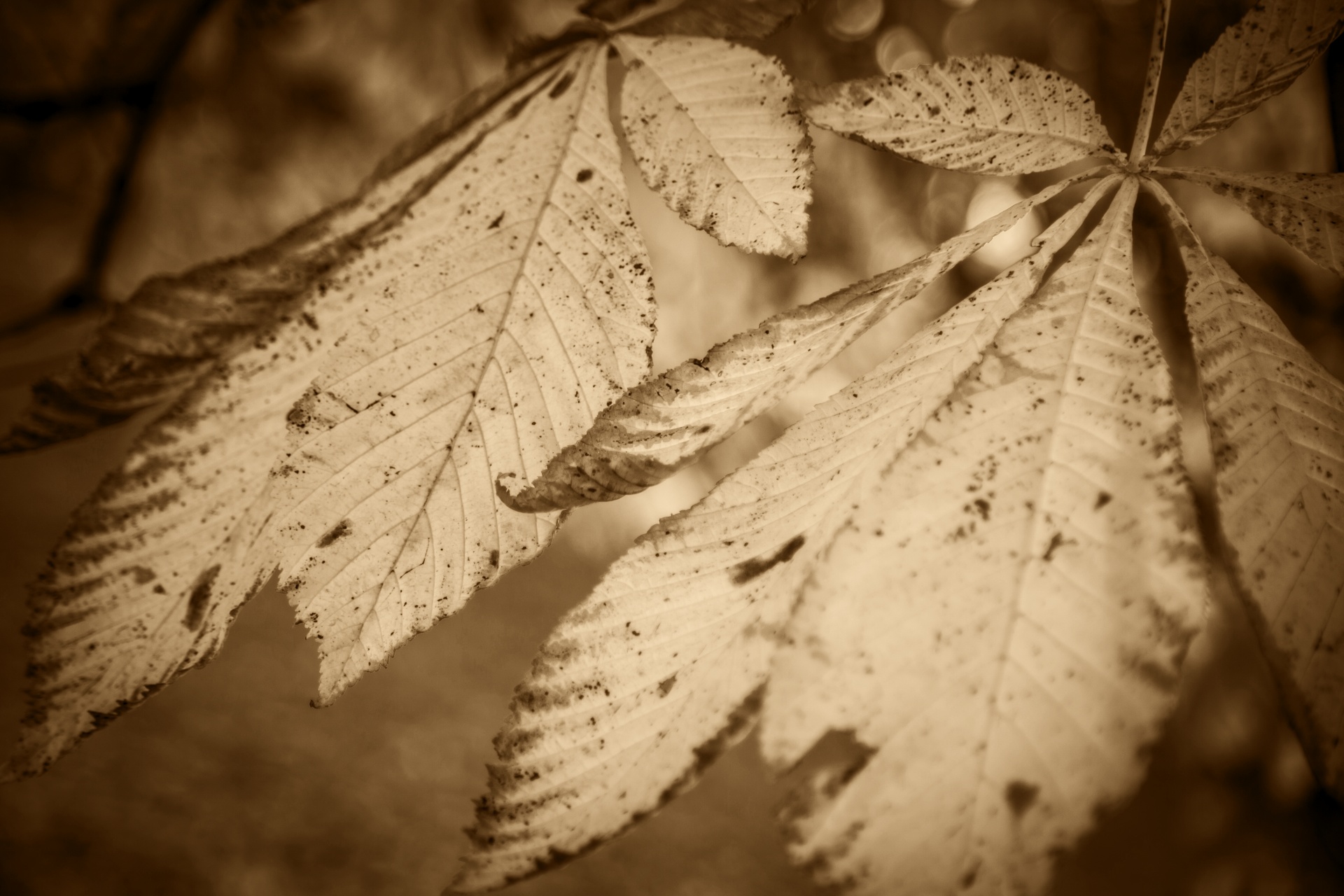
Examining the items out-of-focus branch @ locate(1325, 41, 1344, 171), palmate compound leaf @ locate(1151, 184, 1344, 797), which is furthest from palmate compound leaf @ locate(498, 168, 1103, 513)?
out-of-focus branch @ locate(1325, 41, 1344, 171)

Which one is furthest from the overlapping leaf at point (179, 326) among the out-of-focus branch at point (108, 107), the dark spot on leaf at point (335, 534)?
the out-of-focus branch at point (108, 107)

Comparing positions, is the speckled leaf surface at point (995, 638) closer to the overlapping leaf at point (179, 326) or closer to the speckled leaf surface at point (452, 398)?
the speckled leaf surface at point (452, 398)

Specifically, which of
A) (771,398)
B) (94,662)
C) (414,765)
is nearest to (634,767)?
(771,398)

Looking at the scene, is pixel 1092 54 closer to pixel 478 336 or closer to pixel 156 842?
pixel 478 336

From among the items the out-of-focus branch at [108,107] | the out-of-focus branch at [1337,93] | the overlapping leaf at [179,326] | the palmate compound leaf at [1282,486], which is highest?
the out-of-focus branch at [108,107]

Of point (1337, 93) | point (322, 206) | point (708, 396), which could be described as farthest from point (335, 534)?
point (1337, 93)

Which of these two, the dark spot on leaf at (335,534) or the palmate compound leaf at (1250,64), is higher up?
the dark spot on leaf at (335,534)

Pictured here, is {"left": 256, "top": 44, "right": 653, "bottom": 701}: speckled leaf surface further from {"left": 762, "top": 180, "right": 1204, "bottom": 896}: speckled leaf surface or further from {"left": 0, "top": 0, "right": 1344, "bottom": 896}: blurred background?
{"left": 0, "top": 0, "right": 1344, "bottom": 896}: blurred background

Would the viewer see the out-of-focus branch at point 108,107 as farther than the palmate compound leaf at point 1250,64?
Yes

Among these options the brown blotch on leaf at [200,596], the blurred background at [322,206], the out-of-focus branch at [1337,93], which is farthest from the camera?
the blurred background at [322,206]
